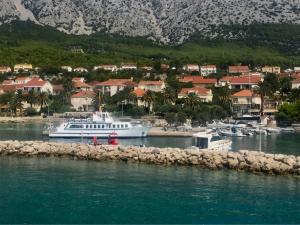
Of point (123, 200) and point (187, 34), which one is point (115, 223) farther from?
point (187, 34)

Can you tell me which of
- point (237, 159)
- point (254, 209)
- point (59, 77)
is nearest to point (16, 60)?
point (59, 77)

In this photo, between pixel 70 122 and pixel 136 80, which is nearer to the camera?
pixel 70 122

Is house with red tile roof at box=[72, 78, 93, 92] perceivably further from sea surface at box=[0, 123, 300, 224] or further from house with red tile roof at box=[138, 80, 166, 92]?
sea surface at box=[0, 123, 300, 224]

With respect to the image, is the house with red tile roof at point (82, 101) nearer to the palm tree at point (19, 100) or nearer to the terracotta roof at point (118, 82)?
the terracotta roof at point (118, 82)

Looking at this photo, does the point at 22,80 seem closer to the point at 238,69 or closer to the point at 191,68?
the point at 191,68

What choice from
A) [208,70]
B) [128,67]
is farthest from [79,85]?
[208,70]

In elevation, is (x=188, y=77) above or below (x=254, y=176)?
above

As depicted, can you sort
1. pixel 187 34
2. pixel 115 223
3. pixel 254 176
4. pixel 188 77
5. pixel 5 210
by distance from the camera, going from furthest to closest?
pixel 187 34, pixel 188 77, pixel 254 176, pixel 5 210, pixel 115 223

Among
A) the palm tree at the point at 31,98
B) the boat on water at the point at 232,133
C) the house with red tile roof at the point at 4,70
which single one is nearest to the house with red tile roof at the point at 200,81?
the palm tree at the point at 31,98
